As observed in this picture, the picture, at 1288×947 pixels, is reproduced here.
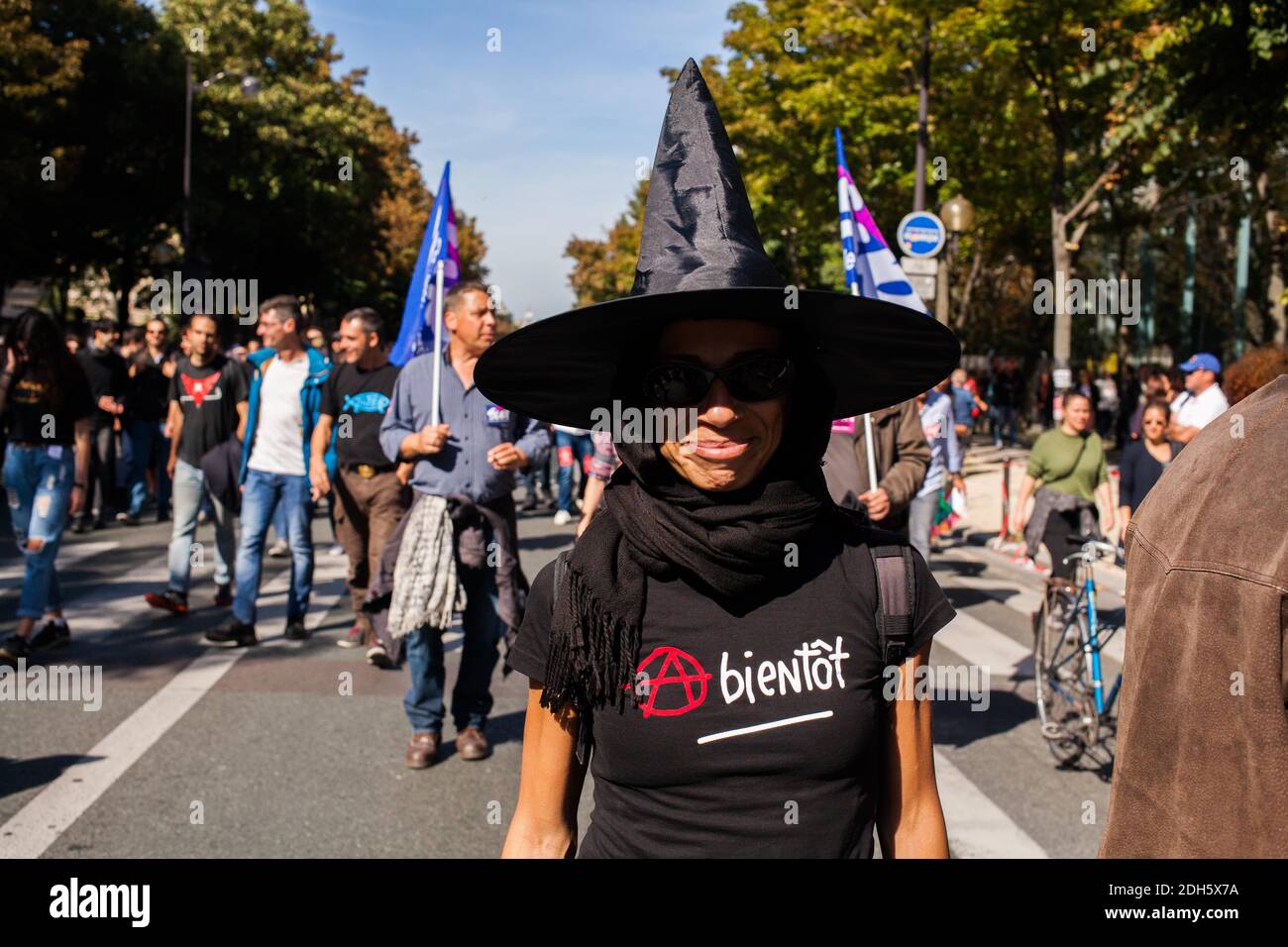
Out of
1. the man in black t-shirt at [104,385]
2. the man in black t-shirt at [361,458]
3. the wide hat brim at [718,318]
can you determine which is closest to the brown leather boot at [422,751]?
the man in black t-shirt at [361,458]

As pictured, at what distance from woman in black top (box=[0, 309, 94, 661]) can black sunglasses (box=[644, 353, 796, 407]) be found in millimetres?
6543

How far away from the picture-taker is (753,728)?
2.03 metres

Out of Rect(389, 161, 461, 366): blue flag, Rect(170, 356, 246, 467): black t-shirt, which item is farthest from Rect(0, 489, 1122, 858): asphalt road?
Rect(389, 161, 461, 366): blue flag

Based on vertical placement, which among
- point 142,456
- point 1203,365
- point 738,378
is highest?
point 1203,365

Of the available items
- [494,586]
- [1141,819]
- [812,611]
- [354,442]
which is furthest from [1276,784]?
[354,442]

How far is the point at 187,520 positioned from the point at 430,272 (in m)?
3.12

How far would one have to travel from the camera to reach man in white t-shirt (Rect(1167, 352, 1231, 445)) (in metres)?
8.44

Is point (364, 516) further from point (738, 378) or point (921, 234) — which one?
point (921, 234)

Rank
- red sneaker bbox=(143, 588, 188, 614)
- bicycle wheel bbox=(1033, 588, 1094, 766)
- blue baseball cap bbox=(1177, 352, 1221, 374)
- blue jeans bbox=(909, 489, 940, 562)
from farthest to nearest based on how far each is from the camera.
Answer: blue jeans bbox=(909, 489, 940, 562) < red sneaker bbox=(143, 588, 188, 614) < blue baseball cap bbox=(1177, 352, 1221, 374) < bicycle wheel bbox=(1033, 588, 1094, 766)

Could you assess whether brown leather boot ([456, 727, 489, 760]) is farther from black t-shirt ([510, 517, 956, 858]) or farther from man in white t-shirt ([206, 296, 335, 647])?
black t-shirt ([510, 517, 956, 858])

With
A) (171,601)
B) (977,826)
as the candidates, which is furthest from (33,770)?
(977,826)

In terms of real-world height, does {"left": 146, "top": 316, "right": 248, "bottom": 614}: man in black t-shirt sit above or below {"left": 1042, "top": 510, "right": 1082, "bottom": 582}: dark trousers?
above

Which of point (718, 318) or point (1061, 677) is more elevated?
point (718, 318)
